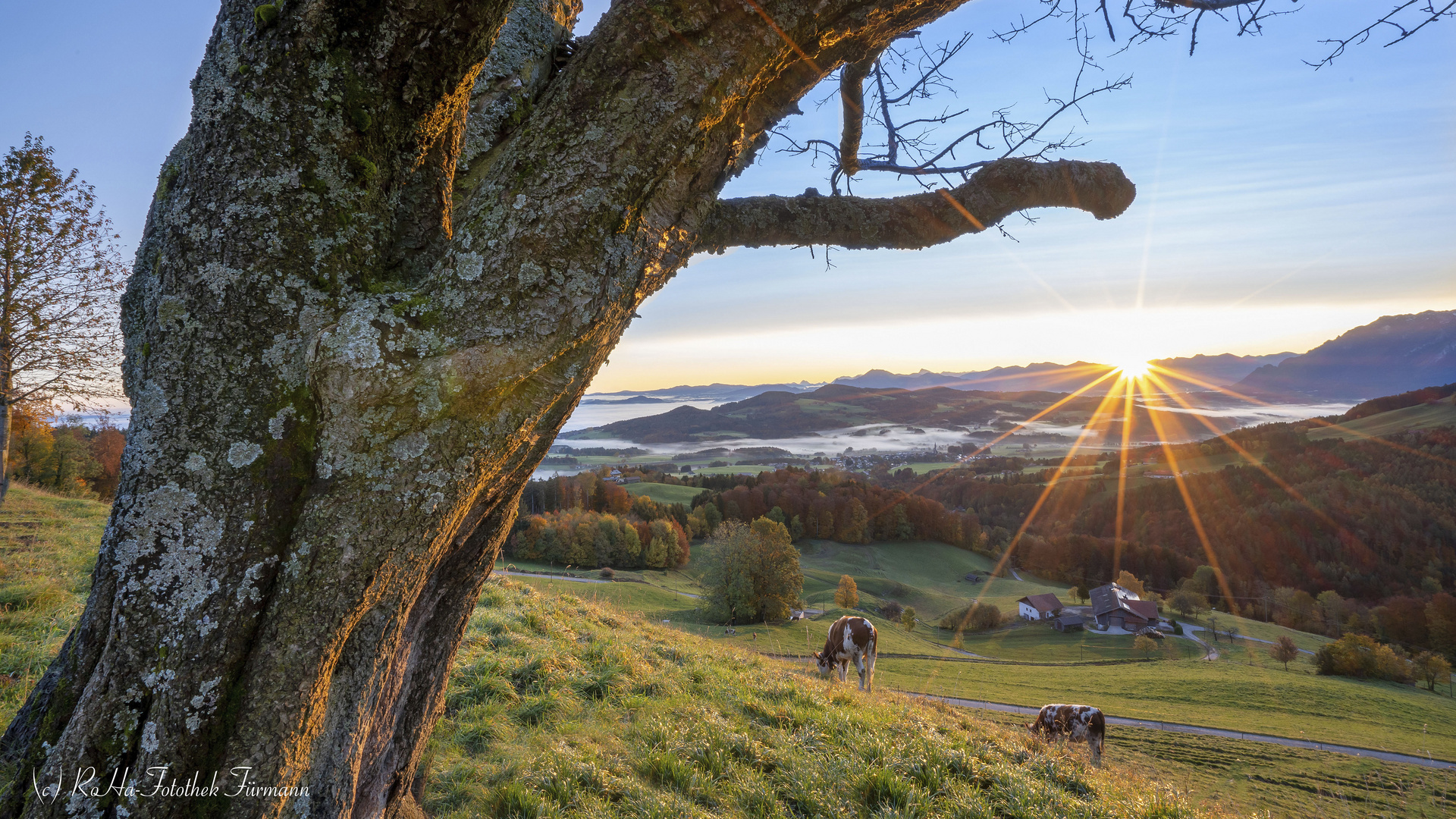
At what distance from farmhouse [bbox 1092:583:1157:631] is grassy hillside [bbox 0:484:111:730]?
244 ft

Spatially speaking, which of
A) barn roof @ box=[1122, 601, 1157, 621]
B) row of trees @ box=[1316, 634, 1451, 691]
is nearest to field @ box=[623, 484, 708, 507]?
barn roof @ box=[1122, 601, 1157, 621]

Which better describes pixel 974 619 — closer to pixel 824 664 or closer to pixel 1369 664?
pixel 1369 664

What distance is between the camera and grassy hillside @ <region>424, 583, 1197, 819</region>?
454 centimetres

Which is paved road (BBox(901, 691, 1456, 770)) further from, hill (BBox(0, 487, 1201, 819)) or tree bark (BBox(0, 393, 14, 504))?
tree bark (BBox(0, 393, 14, 504))

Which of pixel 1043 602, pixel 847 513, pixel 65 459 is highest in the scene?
pixel 65 459

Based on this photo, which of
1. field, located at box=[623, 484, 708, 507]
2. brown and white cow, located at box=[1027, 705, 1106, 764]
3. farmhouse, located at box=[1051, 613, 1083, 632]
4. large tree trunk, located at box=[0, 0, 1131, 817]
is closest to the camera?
large tree trunk, located at box=[0, 0, 1131, 817]

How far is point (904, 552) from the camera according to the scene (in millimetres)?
88500

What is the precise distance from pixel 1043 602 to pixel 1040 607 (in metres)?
0.96

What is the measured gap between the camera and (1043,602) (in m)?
63.2

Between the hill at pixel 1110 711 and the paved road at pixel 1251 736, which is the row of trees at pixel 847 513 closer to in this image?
the hill at pixel 1110 711

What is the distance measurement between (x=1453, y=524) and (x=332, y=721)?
471ft

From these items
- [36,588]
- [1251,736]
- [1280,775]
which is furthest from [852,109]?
[1251,736]

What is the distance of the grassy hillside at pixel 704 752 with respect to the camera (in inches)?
179

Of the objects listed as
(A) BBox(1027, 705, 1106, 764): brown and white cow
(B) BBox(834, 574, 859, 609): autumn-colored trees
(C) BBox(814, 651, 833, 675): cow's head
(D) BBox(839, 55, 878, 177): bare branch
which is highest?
(D) BBox(839, 55, 878, 177): bare branch
